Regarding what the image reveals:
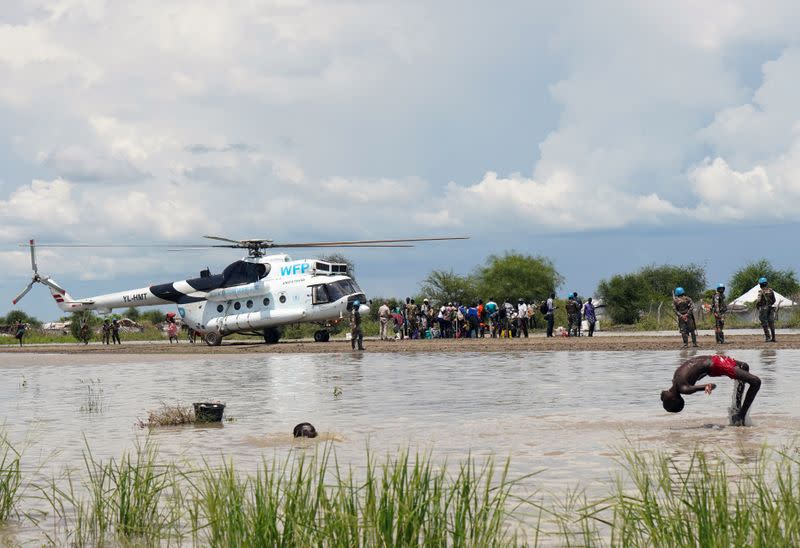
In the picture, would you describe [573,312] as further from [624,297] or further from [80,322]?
[80,322]

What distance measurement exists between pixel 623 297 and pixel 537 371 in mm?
44462

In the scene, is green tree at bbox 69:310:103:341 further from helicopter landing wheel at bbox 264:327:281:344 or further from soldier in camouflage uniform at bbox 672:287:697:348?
soldier in camouflage uniform at bbox 672:287:697:348

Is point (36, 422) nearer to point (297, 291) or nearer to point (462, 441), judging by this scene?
point (462, 441)

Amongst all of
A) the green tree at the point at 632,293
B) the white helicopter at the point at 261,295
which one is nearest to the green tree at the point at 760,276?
the green tree at the point at 632,293

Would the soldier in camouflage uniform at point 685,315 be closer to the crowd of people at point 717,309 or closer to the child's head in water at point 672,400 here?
the crowd of people at point 717,309

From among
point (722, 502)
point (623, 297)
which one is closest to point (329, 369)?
point (722, 502)

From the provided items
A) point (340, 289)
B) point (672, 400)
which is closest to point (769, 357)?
point (672, 400)

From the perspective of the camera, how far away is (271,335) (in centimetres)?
4509

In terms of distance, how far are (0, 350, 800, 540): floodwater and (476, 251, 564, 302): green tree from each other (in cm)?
5138

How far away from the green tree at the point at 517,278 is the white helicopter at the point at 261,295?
37.2 metres

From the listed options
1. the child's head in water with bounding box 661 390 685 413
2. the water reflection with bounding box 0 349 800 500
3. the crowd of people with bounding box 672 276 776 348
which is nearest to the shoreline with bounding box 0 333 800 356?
Result: the crowd of people with bounding box 672 276 776 348

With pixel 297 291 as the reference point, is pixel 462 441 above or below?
below

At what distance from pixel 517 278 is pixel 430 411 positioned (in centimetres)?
6666

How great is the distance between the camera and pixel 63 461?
1137 centimetres
